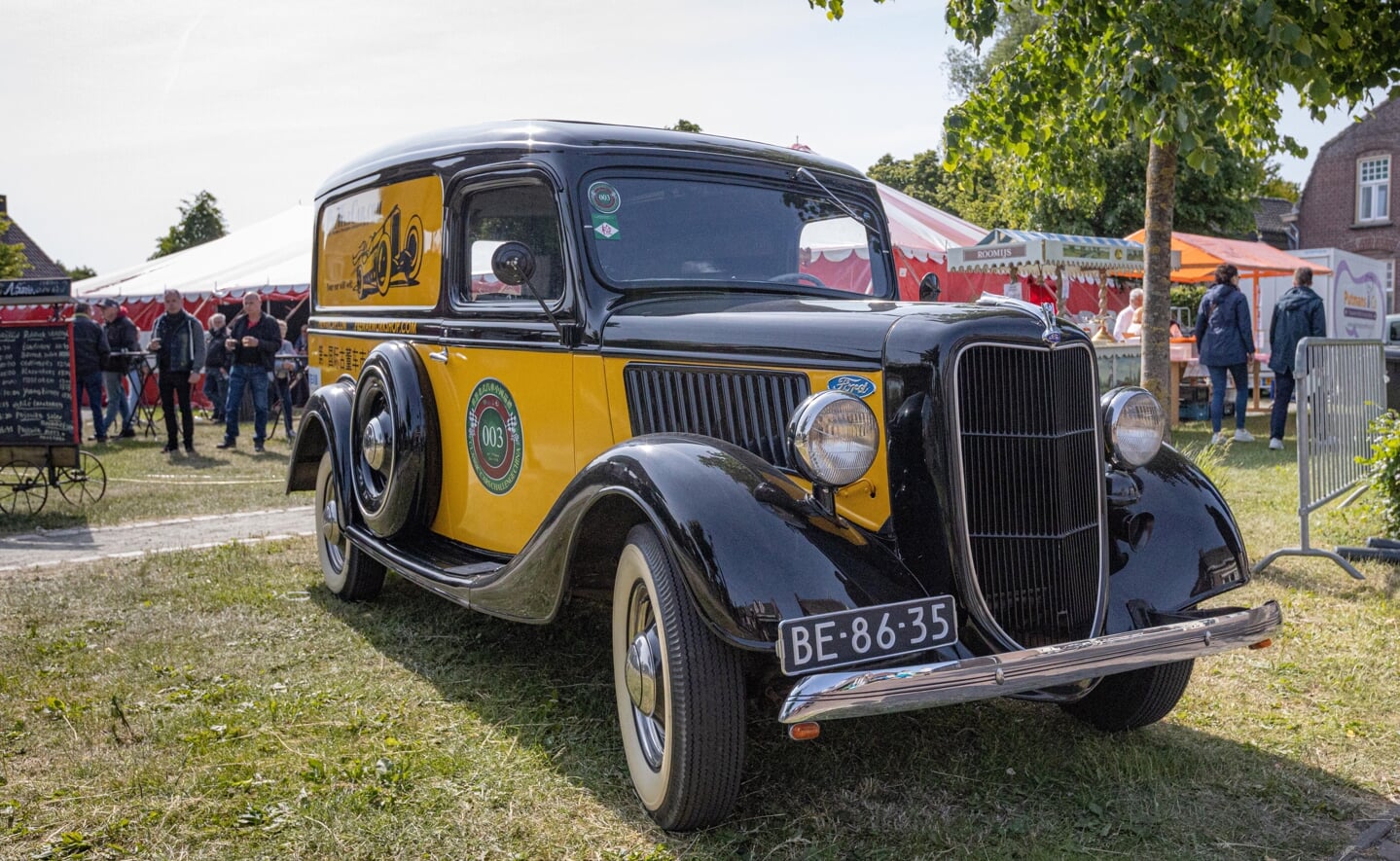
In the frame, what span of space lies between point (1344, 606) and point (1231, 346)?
708cm

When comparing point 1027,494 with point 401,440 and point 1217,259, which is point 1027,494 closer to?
point 401,440

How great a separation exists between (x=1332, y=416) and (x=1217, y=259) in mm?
10499

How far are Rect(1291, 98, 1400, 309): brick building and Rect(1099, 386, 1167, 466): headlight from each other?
34113 millimetres

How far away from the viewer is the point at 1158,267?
7.48 meters

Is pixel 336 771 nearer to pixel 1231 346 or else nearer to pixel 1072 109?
pixel 1072 109

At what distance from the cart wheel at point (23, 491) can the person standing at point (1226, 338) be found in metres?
10.8

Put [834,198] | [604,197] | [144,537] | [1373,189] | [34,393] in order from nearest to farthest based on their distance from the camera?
[604,197] → [834,198] → [144,537] → [34,393] → [1373,189]

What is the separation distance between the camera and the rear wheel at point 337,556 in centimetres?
526

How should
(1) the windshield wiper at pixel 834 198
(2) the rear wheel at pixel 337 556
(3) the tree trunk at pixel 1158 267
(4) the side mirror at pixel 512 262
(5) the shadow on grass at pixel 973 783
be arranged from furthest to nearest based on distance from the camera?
(3) the tree trunk at pixel 1158 267, (2) the rear wheel at pixel 337 556, (1) the windshield wiper at pixel 834 198, (4) the side mirror at pixel 512 262, (5) the shadow on grass at pixel 973 783

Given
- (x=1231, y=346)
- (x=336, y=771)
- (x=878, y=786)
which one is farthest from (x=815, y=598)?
(x=1231, y=346)

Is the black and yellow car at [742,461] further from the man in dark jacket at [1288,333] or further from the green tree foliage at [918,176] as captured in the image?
the green tree foliage at [918,176]

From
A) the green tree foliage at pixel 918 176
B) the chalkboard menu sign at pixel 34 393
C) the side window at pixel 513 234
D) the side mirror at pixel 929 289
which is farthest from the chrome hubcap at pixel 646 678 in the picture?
the green tree foliage at pixel 918 176

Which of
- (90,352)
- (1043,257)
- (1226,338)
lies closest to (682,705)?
(1226,338)

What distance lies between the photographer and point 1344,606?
5215 millimetres
